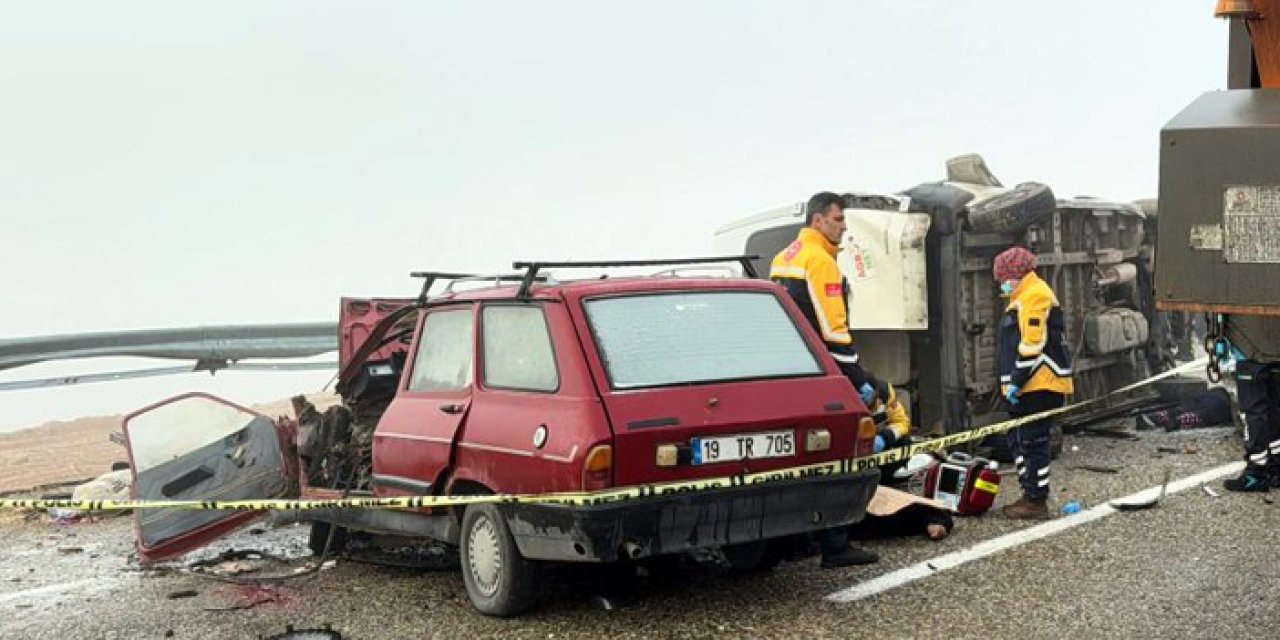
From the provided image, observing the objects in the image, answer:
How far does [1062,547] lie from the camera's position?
279 inches

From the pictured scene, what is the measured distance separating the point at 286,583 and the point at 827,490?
317cm

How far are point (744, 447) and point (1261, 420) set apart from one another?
4.70m

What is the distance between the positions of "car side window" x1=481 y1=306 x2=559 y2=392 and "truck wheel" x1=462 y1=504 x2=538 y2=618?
621 millimetres

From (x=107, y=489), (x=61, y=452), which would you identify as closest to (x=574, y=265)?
(x=107, y=489)

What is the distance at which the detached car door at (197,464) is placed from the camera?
7.22m

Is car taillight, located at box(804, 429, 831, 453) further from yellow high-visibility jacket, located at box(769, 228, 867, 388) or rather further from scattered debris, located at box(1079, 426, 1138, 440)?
scattered debris, located at box(1079, 426, 1138, 440)

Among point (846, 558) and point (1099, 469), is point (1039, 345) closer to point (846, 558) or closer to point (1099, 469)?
point (1099, 469)

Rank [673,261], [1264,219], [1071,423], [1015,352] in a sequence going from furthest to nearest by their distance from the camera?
[1071,423], [1015,352], [673,261], [1264,219]

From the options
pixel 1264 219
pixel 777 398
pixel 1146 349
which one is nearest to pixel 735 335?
pixel 777 398

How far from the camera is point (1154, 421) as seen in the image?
11875mm

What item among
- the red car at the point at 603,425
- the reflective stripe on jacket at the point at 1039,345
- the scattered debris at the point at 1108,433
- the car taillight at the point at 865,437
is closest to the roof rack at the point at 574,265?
the red car at the point at 603,425

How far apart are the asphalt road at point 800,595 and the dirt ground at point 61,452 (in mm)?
3388

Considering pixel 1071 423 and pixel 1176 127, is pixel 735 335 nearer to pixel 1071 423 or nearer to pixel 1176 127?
pixel 1176 127

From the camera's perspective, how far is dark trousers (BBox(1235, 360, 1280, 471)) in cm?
850
